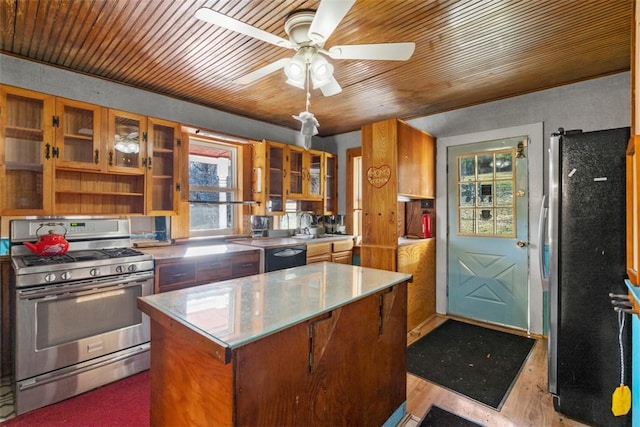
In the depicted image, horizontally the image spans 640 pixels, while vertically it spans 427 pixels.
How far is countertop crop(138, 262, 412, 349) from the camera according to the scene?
43.2 inches

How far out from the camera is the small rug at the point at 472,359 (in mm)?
2285

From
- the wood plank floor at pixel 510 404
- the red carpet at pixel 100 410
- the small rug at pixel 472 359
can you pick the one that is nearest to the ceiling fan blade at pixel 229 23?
the red carpet at pixel 100 410

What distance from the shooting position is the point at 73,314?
7.12ft

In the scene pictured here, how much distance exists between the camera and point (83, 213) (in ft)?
8.70

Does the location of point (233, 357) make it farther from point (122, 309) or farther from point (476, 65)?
point (476, 65)

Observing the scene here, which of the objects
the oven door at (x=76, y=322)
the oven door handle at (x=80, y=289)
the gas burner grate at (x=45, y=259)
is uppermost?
the gas burner grate at (x=45, y=259)

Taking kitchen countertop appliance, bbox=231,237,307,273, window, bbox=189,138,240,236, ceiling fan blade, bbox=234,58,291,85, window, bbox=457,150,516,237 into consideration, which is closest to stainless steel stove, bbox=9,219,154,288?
window, bbox=189,138,240,236

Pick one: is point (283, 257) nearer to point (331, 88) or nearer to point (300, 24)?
point (331, 88)

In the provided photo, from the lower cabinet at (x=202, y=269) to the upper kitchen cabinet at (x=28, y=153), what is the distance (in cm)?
99

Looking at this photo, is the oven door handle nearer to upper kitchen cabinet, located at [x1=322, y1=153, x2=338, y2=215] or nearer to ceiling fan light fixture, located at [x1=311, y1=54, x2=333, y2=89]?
ceiling fan light fixture, located at [x1=311, y1=54, x2=333, y2=89]

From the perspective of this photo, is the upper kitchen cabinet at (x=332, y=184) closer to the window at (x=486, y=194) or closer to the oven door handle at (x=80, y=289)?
the window at (x=486, y=194)

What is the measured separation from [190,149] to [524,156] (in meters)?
3.68

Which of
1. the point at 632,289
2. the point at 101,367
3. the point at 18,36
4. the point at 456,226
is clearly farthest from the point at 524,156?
the point at 18,36

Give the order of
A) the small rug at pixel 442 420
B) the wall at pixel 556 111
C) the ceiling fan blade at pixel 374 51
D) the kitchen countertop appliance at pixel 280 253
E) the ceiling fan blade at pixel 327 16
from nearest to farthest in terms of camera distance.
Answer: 1. the ceiling fan blade at pixel 327 16
2. the ceiling fan blade at pixel 374 51
3. the small rug at pixel 442 420
4. the wall at pixel 556 111
5. the kitchen countertop appliance at pixel 280 253
